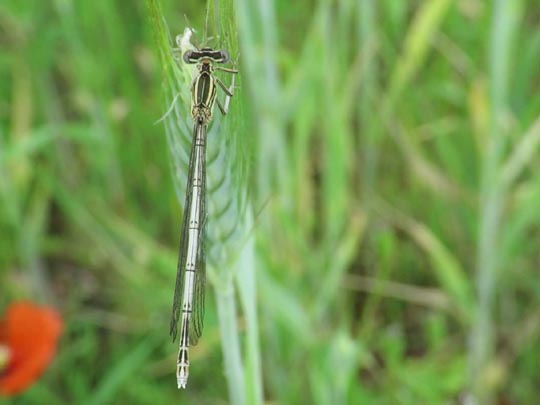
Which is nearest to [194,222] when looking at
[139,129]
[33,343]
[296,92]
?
[296,92]

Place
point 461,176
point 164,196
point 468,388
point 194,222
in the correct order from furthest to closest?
point 164,196 → point 461,176 → point 468,388 → point 194,222

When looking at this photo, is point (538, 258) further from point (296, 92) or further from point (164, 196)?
point (164, 196)

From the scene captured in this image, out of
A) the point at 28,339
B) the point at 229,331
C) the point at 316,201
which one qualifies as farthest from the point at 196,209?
the point at 316,201

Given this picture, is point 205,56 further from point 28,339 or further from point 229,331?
point 28,339

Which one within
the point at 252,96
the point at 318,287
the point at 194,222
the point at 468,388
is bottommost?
Answer: the point at 194,222

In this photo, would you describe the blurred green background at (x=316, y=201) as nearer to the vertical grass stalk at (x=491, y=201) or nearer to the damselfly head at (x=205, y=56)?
the vertical grass stalk at (x=491, y=201)

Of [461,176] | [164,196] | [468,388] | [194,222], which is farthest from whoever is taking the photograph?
[164,196]

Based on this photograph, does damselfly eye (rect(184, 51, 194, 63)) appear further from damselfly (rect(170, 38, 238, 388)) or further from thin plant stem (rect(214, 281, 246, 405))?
thin plant stem (rect(214, 281, 246, 405))
